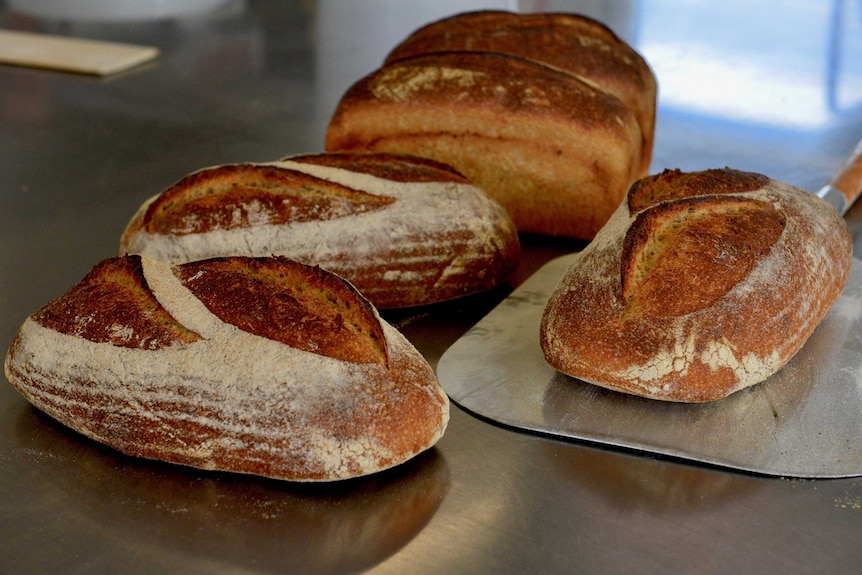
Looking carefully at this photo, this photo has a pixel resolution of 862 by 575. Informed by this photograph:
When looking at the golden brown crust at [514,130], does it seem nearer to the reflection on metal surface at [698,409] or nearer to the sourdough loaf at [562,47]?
the sourdough loaf at [562,47]

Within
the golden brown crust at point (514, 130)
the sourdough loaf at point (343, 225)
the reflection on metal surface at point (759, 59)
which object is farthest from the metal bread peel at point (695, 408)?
the reflection on metal surface at point (759, 59)

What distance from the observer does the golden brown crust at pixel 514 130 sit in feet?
5.49

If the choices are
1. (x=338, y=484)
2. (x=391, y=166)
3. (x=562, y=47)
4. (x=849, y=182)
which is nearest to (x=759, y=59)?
(x=849, y=182)

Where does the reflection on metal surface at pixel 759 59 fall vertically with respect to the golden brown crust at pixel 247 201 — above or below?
below

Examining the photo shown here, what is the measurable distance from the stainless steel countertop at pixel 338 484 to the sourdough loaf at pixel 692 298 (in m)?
0.11

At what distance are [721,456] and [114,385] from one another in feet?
2.07

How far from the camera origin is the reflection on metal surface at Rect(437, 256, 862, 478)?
110 centimetres

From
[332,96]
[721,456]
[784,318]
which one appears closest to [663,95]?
[332,96]

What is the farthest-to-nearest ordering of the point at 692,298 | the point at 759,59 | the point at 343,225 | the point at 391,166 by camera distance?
the point at 759,59 → the point at 391,166 → the point at 343,225 → the point at 692,298

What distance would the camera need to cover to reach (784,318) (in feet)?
3.94

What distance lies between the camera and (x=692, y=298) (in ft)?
3.84

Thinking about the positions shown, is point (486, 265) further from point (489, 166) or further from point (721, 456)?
point (721, 456)

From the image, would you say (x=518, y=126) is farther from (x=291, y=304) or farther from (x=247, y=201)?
(x=291, y=304)

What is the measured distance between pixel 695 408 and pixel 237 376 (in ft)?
1.70
